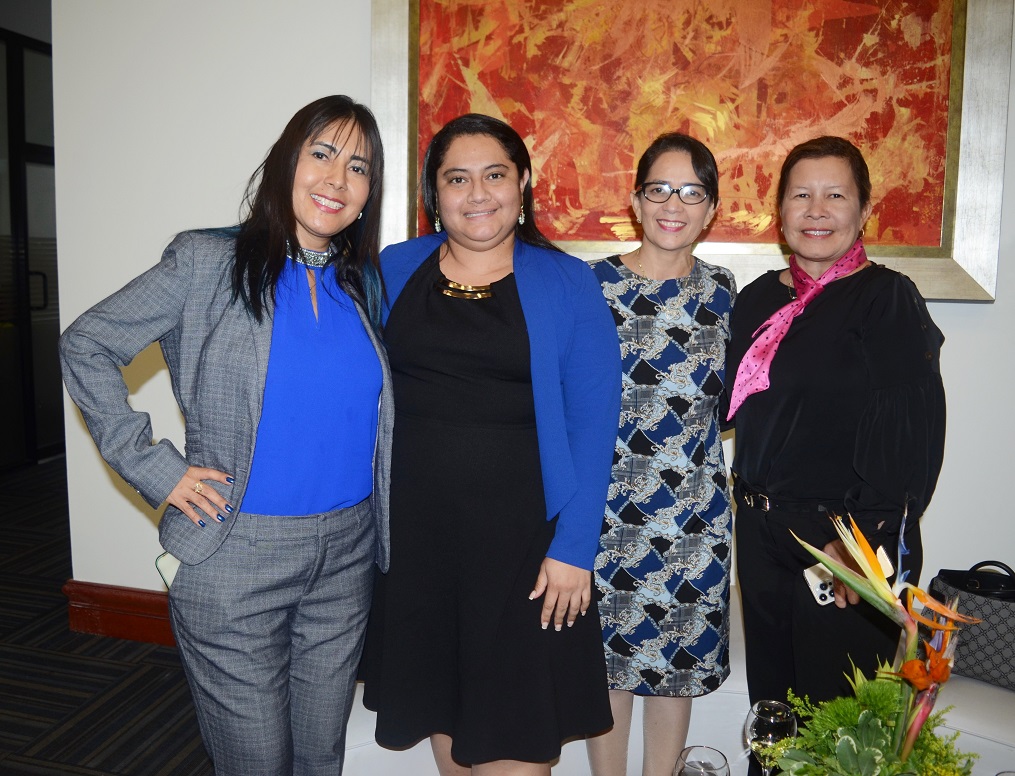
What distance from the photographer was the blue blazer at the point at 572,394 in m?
1.86

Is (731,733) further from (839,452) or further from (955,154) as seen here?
(955,154)

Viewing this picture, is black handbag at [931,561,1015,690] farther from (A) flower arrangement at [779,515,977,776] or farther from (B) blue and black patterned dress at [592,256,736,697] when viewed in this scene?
(A) flower arrangement at [779,515,977,776]

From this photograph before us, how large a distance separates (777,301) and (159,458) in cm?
157

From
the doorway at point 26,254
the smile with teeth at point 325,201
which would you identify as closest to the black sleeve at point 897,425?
the smile with teeth at point 325,201

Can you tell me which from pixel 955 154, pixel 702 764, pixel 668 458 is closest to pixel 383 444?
pixel 668 458

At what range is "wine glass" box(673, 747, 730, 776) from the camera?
4.18 ft

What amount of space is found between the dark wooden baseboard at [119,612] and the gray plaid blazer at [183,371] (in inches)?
75.9

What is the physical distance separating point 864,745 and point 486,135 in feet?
4.82

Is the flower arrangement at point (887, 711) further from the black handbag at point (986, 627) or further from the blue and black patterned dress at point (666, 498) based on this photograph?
the black handbag at point (986, 627)

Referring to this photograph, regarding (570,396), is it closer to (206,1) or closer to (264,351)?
(264,351)

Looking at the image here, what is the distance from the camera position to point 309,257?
6.00ft

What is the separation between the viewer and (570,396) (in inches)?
75.5

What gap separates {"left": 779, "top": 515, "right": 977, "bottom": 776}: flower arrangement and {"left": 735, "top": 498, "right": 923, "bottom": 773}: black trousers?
2.95 ft

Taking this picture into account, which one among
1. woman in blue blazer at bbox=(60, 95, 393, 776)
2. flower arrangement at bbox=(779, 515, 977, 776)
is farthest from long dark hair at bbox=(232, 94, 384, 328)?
flower arrangement at bbox=(779, 515, 977, 776)
